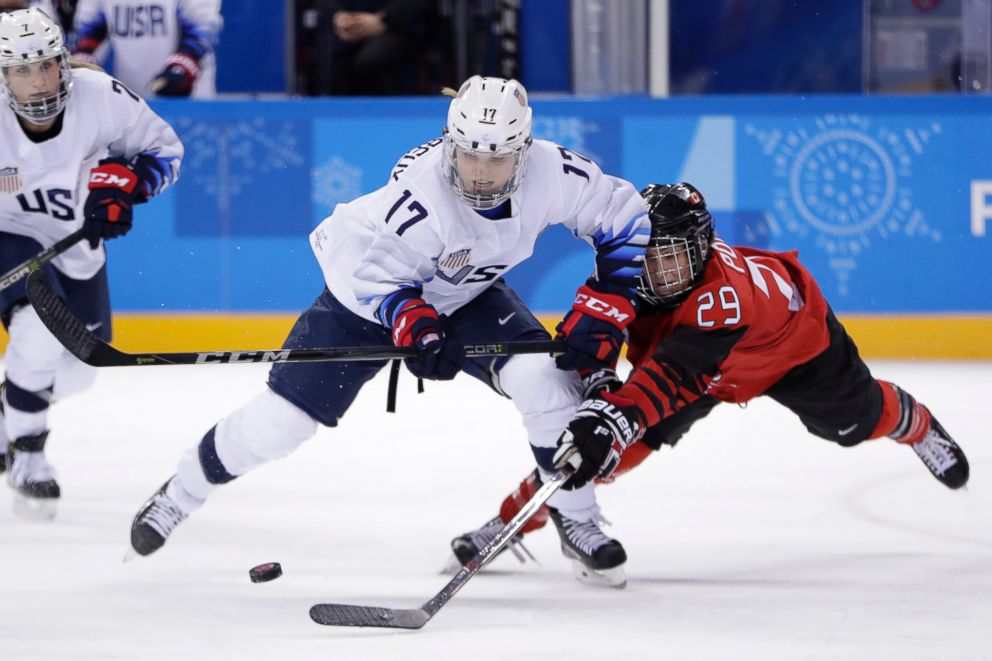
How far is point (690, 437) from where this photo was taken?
4250 mm

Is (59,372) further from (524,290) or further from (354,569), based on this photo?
(524,290)

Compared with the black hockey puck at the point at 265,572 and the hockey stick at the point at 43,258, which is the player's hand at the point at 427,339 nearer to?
the black hockey puck at the point at 265,572

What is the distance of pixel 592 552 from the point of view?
2.80 meters

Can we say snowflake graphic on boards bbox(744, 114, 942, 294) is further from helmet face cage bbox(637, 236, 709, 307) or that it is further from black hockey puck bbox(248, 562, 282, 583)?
black hockey puck bbox(248, 562, 282, 583)

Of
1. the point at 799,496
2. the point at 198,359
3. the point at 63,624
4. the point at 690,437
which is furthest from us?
the point at 690,437

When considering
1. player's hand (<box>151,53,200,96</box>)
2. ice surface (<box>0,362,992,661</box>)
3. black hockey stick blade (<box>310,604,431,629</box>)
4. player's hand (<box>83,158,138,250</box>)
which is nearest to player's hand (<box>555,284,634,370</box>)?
ice surface (<box>0,362,992,661</box>)

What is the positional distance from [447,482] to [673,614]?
4.03ft

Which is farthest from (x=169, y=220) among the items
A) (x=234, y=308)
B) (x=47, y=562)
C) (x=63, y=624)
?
(x=63, y=624)

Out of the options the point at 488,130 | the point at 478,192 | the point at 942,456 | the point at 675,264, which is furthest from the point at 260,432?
the point at 942,456

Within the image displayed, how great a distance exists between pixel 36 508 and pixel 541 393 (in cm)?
137

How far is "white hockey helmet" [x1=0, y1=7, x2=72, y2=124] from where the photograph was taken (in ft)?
10.4

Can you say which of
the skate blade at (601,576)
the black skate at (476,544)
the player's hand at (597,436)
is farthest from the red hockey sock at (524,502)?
the player's hand at (597,436)

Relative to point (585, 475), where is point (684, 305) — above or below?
above

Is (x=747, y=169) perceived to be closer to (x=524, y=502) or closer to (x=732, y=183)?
(x=732, y=183)
